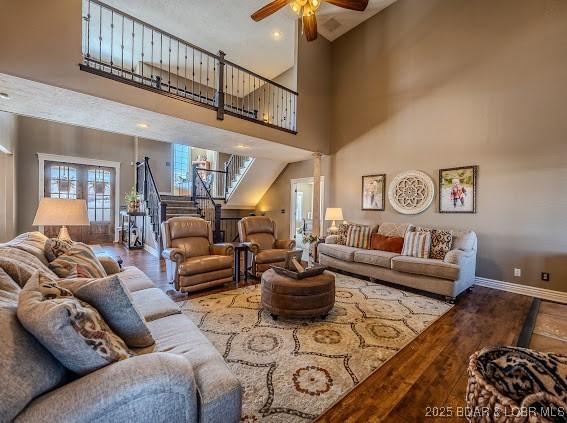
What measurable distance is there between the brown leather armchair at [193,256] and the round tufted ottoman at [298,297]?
4.15 ft

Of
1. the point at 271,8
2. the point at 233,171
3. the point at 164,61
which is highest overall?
the point at 164,61

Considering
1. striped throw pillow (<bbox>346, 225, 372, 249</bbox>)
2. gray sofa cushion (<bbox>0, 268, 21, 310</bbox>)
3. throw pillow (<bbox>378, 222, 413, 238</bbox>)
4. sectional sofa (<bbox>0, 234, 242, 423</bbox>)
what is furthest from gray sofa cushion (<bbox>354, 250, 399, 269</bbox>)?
gray sofa cushion (<bbox>0, 268, 21, 310</bbox>)

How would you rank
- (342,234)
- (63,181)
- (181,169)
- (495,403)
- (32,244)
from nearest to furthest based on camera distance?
(495,403) → (32,244) → (342,234) → (63,181) → (181,169)

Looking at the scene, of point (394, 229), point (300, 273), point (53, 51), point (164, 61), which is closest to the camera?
point (300, 273)

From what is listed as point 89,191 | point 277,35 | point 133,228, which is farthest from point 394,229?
point 89,191

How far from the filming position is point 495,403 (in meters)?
1.02

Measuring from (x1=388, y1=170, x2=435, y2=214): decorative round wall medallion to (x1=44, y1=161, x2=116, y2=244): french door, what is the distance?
7738mm

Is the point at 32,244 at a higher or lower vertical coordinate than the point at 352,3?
lower

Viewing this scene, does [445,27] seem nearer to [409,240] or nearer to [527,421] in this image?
[409,240]

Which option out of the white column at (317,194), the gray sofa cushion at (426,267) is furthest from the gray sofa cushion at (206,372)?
the white column at (317,194)

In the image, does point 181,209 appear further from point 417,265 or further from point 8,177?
point 417,265

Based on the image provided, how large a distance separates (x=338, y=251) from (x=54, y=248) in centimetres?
399

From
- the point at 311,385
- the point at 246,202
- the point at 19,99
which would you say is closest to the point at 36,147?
the point at 19,99

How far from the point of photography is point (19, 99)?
130 inches
